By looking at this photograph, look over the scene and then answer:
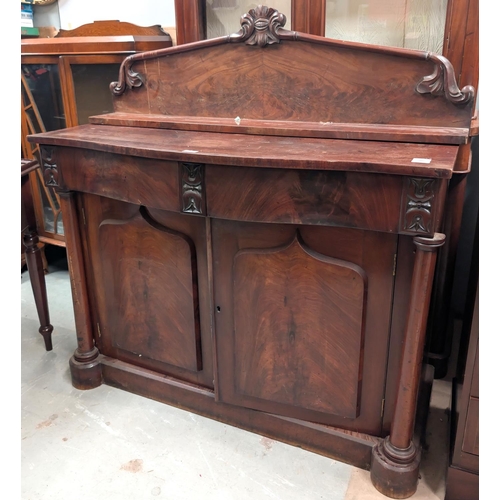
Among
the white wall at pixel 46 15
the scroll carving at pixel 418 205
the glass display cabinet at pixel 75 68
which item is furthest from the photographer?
the white wall at pixel 46 15

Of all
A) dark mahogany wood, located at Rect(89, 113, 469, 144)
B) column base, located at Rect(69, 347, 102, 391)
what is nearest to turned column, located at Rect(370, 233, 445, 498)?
dark mahogany wood, located at Rect(89, 113, 469, 144)

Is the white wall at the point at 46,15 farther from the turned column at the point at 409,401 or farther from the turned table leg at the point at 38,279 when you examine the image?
the turned column at the point at 409,401

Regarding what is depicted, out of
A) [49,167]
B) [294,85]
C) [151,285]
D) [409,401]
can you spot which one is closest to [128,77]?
[49,167]

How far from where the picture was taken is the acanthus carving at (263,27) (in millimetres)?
1354

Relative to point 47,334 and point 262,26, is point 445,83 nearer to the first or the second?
point 262,26

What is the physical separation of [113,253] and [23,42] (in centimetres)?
114

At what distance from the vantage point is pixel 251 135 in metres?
1.38

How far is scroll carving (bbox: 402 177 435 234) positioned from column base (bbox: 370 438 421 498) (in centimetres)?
60

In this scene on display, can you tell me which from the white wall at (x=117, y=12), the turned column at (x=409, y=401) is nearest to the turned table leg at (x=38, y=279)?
the white wall at (x=117, y=12)

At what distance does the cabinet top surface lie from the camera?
3.42 ft

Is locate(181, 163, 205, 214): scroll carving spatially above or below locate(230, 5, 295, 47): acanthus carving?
below

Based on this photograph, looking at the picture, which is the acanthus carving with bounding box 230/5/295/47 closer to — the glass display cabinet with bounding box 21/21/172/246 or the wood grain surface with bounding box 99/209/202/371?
the wood grain surface with bounding box 99/209/202/371

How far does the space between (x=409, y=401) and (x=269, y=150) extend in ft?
2.31

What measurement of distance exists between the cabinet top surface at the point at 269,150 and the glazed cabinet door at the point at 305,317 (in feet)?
0.62
